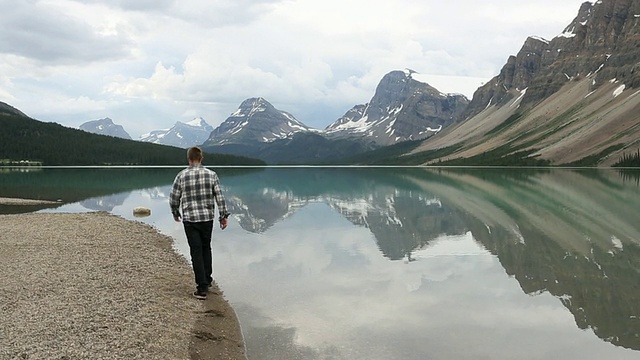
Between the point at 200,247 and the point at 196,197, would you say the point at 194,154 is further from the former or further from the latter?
the point at 200,247

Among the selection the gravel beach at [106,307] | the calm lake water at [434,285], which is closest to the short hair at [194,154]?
the gravel beach at [106,307]

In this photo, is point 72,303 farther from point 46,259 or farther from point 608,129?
point 608,129

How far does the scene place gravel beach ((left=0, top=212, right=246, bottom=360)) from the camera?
1103 centimetres

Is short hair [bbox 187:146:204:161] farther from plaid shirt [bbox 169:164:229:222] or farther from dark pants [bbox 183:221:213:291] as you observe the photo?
dark pants [bbox 183:221:213:291]

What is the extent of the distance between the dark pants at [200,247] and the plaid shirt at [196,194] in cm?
26

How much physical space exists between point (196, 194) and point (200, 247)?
1.78 metres

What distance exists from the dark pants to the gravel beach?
75cm

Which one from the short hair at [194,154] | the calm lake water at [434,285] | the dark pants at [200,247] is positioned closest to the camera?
the calm lake water at [434,285]

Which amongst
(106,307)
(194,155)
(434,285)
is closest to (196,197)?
(194,155)

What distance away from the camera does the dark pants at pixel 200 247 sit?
15352 mm

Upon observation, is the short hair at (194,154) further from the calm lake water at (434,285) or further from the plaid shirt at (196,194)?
the calm lake water at (434,285)

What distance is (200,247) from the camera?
1577cm

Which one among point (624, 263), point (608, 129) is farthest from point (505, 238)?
point (608, 129)

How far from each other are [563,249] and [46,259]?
26.1 meters
